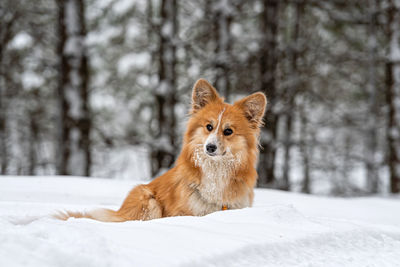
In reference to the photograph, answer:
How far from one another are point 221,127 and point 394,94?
21.2ft

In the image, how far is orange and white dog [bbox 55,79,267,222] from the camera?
3.36 metres

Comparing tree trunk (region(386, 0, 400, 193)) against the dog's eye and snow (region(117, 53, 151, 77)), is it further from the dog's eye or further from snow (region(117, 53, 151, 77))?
snow (region(117, 53, 151, 77))

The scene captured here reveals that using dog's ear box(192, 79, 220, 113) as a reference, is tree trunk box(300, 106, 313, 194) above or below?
below

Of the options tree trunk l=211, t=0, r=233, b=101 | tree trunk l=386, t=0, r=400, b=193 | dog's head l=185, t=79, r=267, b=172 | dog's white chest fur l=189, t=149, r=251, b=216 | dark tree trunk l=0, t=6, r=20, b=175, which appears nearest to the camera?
dog's white chest fur l=189, t=149, r=251, b=216

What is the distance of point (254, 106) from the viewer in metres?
3.92

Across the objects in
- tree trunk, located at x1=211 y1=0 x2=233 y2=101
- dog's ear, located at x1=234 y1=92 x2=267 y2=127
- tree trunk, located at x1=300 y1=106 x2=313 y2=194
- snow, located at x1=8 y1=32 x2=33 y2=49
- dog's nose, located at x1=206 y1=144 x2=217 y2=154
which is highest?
snow, located at x1=8 y1=32 x2=33 y2=49

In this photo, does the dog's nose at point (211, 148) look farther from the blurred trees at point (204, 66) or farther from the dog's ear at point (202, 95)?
the blurred trees at point (204, 66)

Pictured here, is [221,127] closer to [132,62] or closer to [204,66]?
[204,66]

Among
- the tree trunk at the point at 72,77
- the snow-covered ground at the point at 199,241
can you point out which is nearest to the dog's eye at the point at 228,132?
the snow-covered ground at the point at 199,241

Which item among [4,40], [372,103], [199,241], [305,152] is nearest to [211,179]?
[199,241]

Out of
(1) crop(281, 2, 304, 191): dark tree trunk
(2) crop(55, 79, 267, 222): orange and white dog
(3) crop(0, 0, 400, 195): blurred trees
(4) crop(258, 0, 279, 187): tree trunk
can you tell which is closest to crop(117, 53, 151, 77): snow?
(3) crop(0, 0, 400, 195): blurred trees

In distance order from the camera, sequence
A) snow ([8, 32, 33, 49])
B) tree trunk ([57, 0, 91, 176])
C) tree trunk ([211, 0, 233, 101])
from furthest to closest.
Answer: snow ([8, 32, 33, 49]) < tree trunk ([211, 0, 233, 101]) < tree trunk ([57, 0, 91, 176])

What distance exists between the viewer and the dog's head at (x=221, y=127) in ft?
11.6

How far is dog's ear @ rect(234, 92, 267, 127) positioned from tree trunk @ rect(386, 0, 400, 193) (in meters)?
5.68
